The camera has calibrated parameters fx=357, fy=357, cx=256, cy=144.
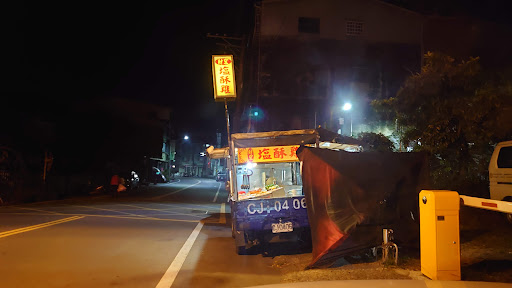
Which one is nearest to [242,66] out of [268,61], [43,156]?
[268,61]

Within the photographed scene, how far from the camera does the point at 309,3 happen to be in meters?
23.8

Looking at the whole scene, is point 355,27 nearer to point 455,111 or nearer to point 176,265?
point 455,111

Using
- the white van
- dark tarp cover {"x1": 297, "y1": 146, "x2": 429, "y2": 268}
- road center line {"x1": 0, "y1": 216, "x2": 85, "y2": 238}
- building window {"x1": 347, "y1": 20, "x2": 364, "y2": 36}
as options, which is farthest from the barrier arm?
building window {"x1": 347, "y1": 20, "x2": 364, "y2": 36}

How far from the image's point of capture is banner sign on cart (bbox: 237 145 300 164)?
9.49m

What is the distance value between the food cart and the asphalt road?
656mm

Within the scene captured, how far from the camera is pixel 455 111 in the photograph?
912 centimetres

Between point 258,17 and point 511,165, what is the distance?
Answer: 59.4ft

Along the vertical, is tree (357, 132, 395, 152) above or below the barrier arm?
above

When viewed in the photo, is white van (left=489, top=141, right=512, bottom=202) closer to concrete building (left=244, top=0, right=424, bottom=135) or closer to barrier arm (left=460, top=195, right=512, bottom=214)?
barrier arm (left=460, top=195, right=512, bottom=214)

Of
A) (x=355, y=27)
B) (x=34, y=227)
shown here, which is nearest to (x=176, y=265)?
(x=34, y=227)

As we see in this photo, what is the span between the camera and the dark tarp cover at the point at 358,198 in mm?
6172

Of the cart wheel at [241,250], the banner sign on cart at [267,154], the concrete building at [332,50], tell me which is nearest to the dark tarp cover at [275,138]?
the banner sign on cart at [267,154]

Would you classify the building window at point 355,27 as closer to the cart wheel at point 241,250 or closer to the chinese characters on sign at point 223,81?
the chinese characters on sign at point 223,81

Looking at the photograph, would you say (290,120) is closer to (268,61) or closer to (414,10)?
(268,61)
